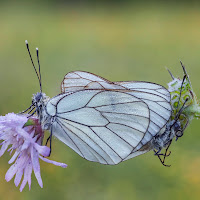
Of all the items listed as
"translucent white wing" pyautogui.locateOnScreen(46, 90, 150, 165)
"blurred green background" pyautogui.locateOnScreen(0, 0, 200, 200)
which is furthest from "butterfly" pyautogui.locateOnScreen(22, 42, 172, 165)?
"blurred green background" pyautogui.locateOnScreen(0, 0, 200, 200)

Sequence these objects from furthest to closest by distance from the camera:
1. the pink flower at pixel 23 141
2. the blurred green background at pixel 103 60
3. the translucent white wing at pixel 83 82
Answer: the blurred green background at pixel 103 60 < the translucent white wing at pixel 83 82 < the pink flower at pixel 23 141

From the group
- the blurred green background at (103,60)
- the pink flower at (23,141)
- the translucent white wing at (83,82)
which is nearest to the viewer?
the pink flower at (23,141)

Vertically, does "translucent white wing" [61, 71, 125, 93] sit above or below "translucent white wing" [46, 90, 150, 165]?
above

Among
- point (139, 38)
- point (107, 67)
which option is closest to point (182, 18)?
point (139, 38)

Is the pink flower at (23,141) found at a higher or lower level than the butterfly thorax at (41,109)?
lower

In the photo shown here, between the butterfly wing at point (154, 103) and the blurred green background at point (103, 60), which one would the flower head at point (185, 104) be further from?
the blurred green background at point (103, 60)

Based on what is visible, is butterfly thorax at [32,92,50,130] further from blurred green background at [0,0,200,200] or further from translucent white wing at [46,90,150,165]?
blurred green background at [0,0,200,200]

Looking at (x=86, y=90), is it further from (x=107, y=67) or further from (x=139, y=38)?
(x=139, y=38)

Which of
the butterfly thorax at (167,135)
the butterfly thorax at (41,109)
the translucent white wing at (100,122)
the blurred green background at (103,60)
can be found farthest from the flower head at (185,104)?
the blurred green background at (103,60)
